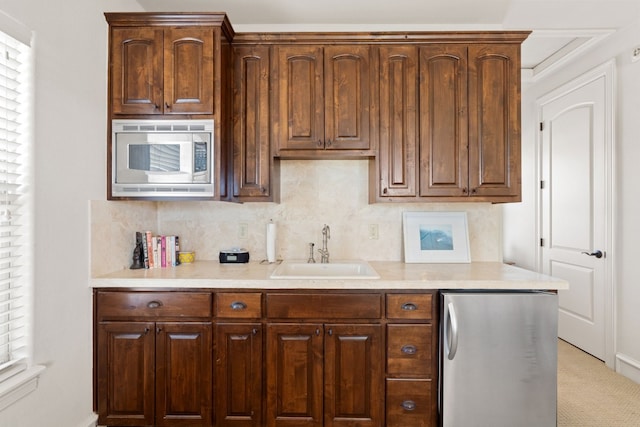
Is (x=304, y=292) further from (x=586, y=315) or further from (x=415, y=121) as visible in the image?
(x=586, y=315)

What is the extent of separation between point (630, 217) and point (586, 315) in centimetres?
104

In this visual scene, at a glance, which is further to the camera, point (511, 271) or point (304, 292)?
point (511, 271)

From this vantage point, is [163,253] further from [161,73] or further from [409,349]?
[409,349]

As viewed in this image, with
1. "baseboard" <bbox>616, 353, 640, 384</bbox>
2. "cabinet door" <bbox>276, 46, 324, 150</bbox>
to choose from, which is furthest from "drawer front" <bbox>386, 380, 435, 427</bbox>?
"baseboard" <bbox>616, 353, 640, 384</bbox>

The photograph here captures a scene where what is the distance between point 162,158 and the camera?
2.15m

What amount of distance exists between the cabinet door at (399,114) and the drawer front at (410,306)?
2.40 feet

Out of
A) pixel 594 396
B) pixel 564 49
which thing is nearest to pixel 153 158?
pixel 594 396

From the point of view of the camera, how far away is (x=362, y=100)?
2320 millimetres

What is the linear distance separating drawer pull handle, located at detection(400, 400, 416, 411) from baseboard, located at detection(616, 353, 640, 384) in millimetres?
2047

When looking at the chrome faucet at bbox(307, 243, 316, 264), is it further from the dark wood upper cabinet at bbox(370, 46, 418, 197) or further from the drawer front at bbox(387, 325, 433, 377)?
the drawer front at bbox(387, 325, 433, 377)

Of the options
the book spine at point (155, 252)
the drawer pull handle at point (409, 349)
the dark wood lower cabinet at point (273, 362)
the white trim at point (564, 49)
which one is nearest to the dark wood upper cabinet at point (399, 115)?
the dark wood lower cabinet at point (273, 362)

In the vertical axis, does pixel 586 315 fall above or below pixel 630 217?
below

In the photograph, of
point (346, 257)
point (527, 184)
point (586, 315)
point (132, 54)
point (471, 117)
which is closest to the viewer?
point (132, 54)

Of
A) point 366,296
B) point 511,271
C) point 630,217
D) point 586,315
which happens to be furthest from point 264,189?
point 586,315
